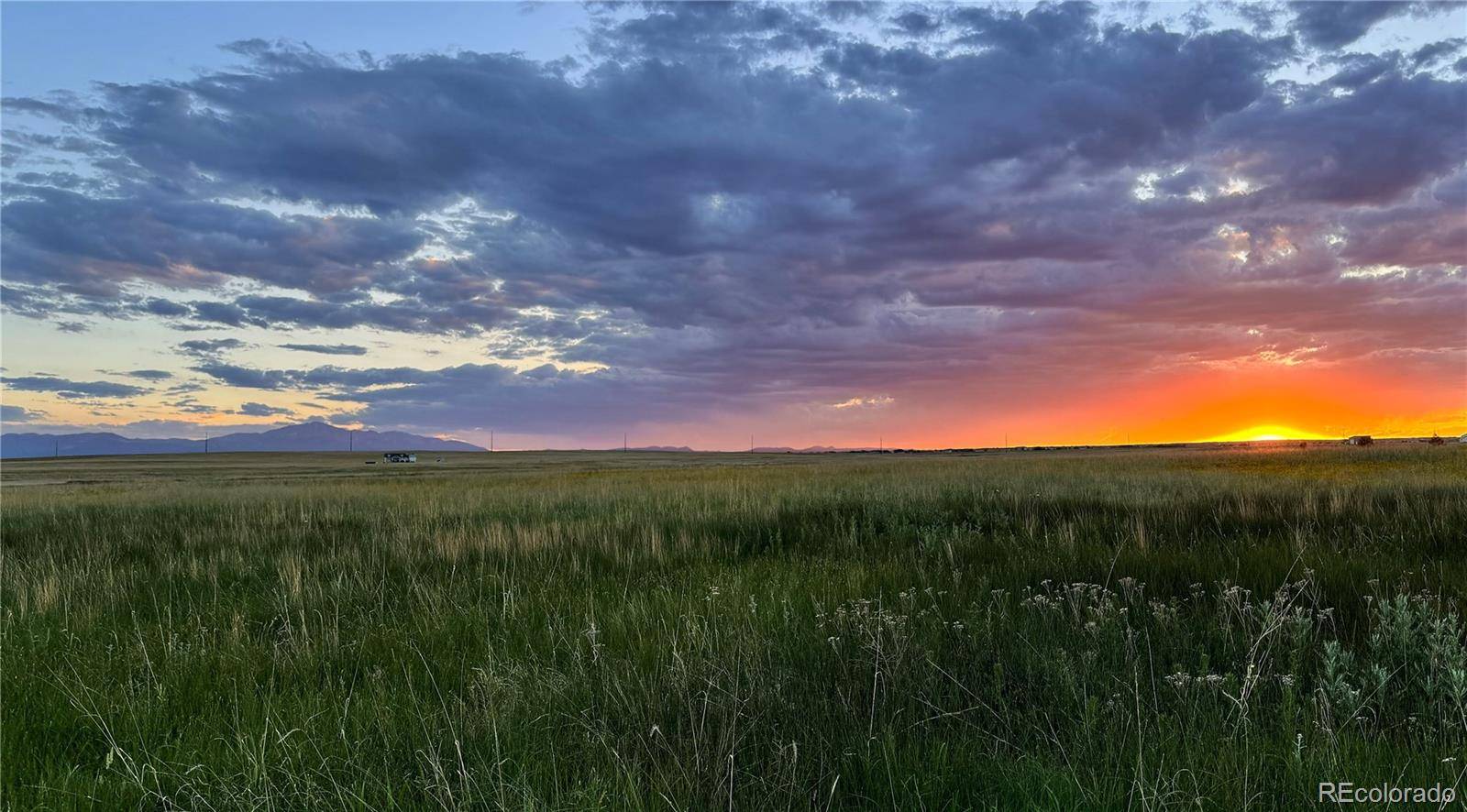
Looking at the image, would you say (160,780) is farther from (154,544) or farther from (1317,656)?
(154,544)

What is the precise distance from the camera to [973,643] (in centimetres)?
395

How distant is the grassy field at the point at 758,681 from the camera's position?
2.65m

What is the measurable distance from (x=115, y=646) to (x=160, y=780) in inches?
113

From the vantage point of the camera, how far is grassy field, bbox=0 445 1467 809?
2.65 m

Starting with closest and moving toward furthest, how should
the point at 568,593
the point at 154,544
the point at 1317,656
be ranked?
the point at 1317,656
the point at 568,593
the point at 154,544

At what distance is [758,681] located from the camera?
137 inches

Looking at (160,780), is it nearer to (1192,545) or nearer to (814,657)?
(814,657)

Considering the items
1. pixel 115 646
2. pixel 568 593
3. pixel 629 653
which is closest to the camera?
pixel 629 653

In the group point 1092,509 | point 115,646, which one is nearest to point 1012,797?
point 115,646

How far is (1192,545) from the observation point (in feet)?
25.4

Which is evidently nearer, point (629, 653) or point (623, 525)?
point (629, 653)

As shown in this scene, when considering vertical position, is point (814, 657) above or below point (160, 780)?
above

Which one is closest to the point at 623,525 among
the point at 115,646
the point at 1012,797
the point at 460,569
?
the point at 460,569

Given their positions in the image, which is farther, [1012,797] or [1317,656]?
[1317,656]
